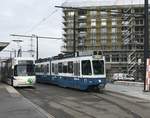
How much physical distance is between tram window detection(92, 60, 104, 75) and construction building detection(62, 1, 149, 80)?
83198 millimetres

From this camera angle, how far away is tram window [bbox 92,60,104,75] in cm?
3397

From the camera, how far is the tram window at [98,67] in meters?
34.0

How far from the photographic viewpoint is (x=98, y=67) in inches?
1344

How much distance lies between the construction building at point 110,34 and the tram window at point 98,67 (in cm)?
8320

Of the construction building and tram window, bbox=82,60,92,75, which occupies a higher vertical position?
the construction building

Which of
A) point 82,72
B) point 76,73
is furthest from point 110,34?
point 82,72

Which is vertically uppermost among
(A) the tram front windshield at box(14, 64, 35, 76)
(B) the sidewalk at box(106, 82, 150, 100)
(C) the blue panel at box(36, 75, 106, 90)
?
(A) the tram front windshield at box(14, 64, 35, 76)

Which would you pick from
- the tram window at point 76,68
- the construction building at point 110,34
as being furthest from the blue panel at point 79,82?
the construction building at point 110,34

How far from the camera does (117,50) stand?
12781 cm

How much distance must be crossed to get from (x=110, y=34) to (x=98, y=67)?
10007 centimetres

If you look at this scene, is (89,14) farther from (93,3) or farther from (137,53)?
(137,53)

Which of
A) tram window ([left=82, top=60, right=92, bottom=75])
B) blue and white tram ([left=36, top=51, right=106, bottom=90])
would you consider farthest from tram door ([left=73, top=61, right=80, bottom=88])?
tram window ([left=82, top=60, right=92, bottom=75])

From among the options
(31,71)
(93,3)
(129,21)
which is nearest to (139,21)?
(129,21)

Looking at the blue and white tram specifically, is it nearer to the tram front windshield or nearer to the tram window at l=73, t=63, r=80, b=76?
the tram window at l=73, t=63, r=80, b=76
